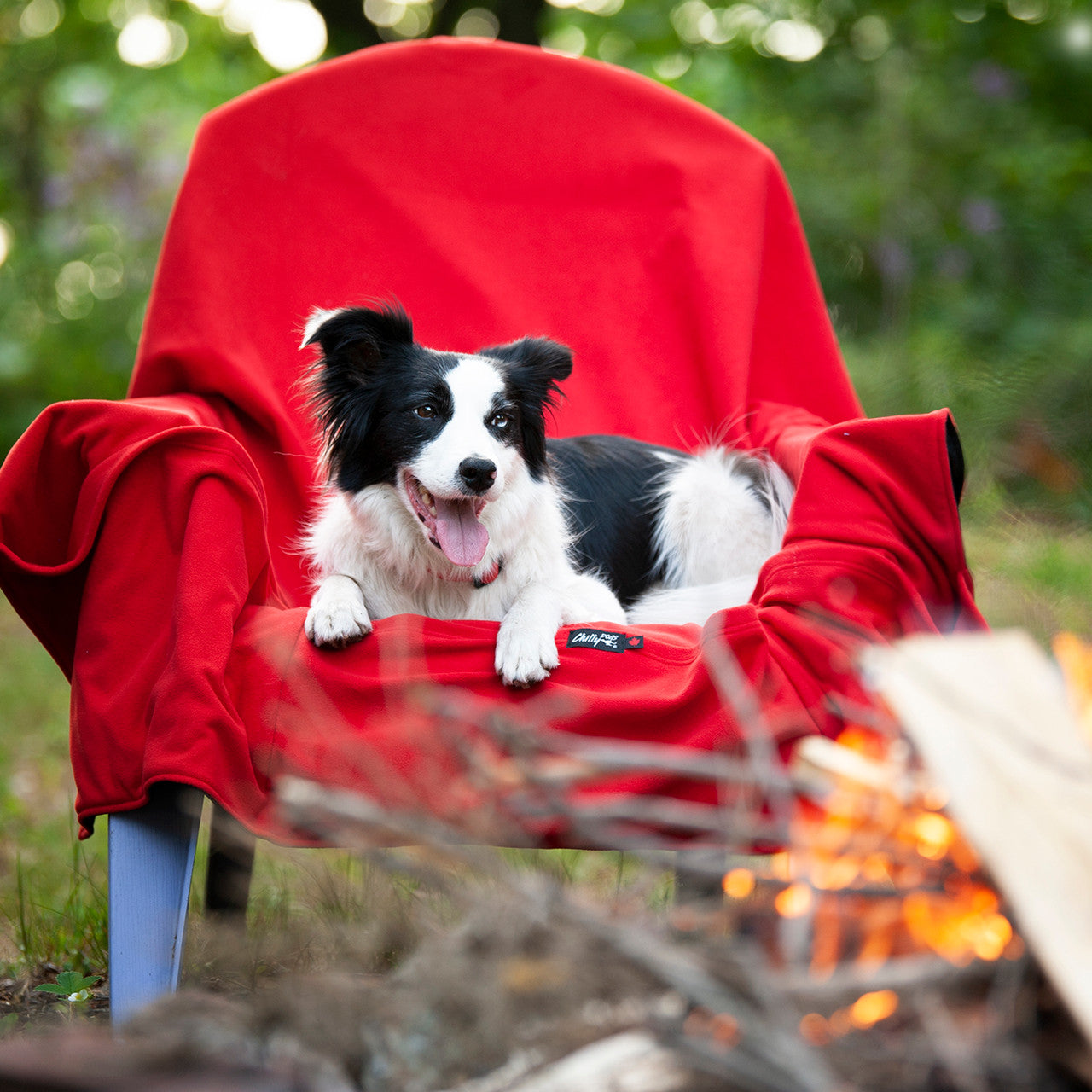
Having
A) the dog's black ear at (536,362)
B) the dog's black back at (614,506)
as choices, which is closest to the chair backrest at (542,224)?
the dog's black back at (614,506)

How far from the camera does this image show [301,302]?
2.88m

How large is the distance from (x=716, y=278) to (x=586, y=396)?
0.49m

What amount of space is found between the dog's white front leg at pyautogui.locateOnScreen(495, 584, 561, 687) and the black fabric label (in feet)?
0.13

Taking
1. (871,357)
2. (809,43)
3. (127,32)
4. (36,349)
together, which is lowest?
(36,349)

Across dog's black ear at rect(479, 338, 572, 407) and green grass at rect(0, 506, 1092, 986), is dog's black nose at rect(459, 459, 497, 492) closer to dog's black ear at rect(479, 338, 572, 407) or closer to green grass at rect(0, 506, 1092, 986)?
dog's black ear at rect(479, 338, 572, 407)

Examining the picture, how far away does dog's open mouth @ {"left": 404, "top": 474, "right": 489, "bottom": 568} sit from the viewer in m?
2.17

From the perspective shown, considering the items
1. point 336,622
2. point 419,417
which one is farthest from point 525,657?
point 419,417

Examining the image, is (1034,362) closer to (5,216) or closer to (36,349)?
(36,349)

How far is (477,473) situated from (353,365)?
16.3 inches

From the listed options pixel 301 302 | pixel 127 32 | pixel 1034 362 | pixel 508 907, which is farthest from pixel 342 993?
pixel 127 32

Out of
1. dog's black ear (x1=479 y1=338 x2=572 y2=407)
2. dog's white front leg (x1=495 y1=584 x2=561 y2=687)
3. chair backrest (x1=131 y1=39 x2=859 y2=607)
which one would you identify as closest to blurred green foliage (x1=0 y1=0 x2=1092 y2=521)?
chair backrest (x1=131 y1=39 x2=859 y2=607)

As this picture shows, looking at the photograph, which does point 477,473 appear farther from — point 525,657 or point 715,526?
point 715,526

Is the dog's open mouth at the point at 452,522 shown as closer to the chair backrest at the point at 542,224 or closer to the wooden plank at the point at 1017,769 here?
the chair backrest at the point at 542,224

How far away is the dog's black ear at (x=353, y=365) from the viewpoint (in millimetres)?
2240
